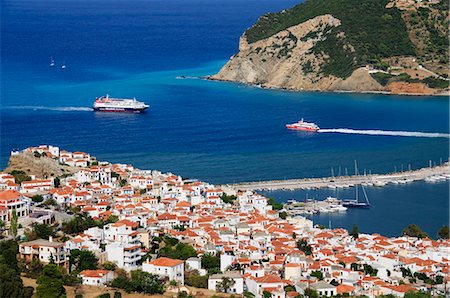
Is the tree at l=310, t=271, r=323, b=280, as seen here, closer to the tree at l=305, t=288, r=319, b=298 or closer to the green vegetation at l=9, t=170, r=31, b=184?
the tree at l=305, t=288, r=319, b=298

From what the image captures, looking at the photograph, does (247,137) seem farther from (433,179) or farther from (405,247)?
(405,247)

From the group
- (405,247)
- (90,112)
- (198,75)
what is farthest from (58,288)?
(198,75)

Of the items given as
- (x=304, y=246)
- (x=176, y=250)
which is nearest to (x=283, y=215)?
(x=304, y=246)

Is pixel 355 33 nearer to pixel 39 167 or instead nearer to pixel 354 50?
pixel 354 50

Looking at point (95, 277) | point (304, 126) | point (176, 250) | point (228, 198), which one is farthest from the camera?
point (304, 126)

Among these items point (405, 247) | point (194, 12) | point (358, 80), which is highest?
point (194, 12)

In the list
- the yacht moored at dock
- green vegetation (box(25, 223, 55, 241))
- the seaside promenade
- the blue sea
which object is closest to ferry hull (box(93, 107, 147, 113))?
the blue sea

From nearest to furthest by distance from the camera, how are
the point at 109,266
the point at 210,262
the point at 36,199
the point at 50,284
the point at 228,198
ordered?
the point at 50,284 < the point at 109,266 < the point at 210,262 < the point at 36,199 < the point at 228,198
